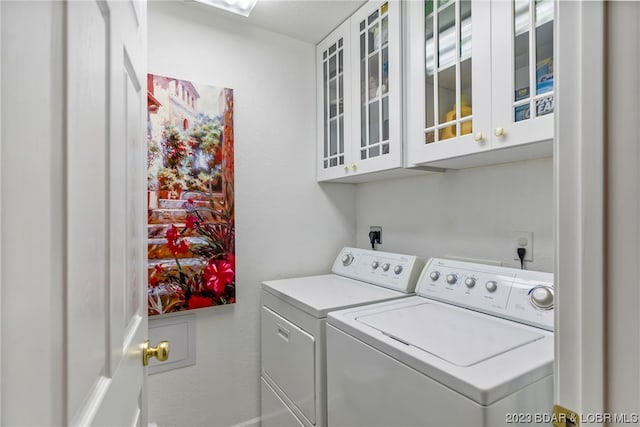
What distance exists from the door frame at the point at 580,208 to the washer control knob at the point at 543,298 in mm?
643

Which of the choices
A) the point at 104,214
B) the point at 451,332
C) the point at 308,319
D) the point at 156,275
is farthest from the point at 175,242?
the point at 451,332

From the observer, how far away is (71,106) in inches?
16.5

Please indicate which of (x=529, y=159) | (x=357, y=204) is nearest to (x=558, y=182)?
(x=529, y=159)

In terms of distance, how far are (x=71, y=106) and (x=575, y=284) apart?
80 centimetres

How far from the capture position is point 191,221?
1.70 m

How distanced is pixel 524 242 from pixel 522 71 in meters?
0.69

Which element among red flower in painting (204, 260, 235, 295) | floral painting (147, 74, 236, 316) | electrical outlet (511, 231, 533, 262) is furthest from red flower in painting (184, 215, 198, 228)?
electrical outlet (511, 231, 533, 262)

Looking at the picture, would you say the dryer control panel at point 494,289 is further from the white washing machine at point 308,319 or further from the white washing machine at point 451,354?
the white washing machine at point 308,319

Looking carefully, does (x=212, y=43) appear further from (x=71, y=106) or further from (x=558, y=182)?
(x=558, y=182)

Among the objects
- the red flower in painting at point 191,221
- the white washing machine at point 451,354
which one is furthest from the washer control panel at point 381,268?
the red flower in painting at point 191,221

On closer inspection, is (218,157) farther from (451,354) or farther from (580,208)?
(580,208)

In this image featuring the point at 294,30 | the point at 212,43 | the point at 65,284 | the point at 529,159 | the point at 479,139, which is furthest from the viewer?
the point at 294,30

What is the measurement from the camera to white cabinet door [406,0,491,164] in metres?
1.18

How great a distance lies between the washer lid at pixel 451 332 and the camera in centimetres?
91
